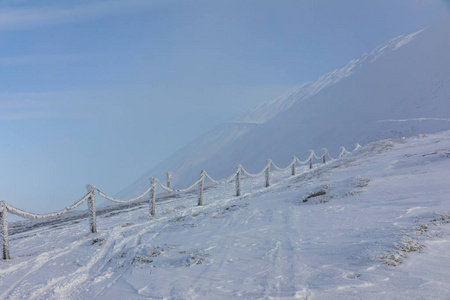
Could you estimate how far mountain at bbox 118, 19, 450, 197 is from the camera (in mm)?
41406

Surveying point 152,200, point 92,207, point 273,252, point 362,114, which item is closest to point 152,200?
point 152,200

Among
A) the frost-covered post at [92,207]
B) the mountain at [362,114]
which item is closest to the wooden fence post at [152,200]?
the frost-covered post at [92,207]

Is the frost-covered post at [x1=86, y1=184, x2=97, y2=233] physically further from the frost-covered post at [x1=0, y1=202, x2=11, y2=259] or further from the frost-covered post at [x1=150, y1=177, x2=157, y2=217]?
the frost-covered post at [x1=0, y1=202, x2=11, y2=259]

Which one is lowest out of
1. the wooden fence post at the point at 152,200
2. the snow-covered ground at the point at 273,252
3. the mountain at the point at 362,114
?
the snow-covered ground at the point at 273,252

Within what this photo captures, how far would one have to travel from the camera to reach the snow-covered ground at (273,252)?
3.62 metres

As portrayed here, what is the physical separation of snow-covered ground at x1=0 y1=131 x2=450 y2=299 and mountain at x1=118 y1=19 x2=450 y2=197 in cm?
3311

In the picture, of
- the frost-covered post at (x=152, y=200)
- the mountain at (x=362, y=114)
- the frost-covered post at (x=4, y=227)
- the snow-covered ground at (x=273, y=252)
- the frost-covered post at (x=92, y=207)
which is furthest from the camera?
the mountain at (x=362, y=114)

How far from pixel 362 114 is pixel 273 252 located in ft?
166

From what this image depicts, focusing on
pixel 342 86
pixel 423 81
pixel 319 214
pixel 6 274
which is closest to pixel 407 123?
pixel 423 81

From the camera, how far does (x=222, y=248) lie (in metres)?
5.67

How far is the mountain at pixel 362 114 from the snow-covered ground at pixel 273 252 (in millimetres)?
33111

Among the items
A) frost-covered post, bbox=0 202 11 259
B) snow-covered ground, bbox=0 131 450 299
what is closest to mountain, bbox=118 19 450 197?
snow-covered ground, bbox=0 131 450 299

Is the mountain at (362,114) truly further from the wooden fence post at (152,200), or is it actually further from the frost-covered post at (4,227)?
the frost-covered post at (4,227)

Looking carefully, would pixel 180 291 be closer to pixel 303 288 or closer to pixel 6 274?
pixel 303 288
